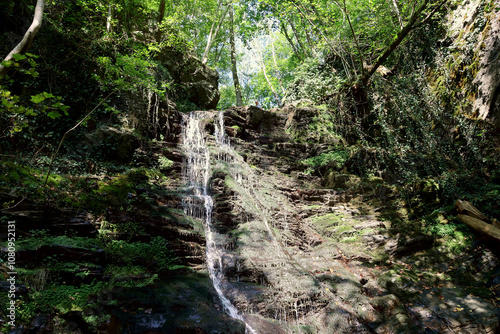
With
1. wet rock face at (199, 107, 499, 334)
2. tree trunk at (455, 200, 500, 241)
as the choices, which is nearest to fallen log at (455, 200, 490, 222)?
tree trunk at (455, 200, 500, 241)

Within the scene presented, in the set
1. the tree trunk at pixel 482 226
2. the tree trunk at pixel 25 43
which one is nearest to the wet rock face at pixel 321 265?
the tree trunk at pixel 482 226

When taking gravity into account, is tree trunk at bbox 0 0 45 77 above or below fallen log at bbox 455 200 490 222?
above

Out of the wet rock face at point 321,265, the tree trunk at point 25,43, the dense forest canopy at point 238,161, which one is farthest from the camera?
the wet rock face at point 321,265

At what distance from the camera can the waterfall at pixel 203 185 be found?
6.17 meters

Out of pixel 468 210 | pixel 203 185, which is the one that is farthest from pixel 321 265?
pixel 203 185

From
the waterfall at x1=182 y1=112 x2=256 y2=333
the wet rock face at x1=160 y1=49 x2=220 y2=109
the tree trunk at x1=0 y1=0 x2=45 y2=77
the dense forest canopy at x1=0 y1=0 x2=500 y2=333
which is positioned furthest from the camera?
the wet rock face at x1=160 y1=49 x2=220 y2=109

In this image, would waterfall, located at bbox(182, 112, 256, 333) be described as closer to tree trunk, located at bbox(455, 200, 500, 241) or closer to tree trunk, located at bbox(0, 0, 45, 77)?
tree trunk, located at bbox(0, 0, 45, 77)

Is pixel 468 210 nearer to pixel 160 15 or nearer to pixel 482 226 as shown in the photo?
pixel 482 226

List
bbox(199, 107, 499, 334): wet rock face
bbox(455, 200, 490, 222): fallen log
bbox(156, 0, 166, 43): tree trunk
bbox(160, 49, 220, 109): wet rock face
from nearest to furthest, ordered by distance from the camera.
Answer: bbox(199, 107, 499, 334): wet rock face, bbox(455, 200, 490, 222): fallen log, bbox(156, 0, 166, 43): tree trunk, bbox(160, 49, 220, 109): wet rock face

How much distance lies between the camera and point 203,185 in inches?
380

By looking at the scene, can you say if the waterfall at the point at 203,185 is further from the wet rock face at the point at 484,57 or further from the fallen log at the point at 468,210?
the wet rock face at the point at 484,57

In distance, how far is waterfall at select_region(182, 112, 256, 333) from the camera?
617 centimetres

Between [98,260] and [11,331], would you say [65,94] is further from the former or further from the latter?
[11,331]

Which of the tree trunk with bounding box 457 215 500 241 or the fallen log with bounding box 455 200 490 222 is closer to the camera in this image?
the tree trunk with bounding box 457 215 500 241
